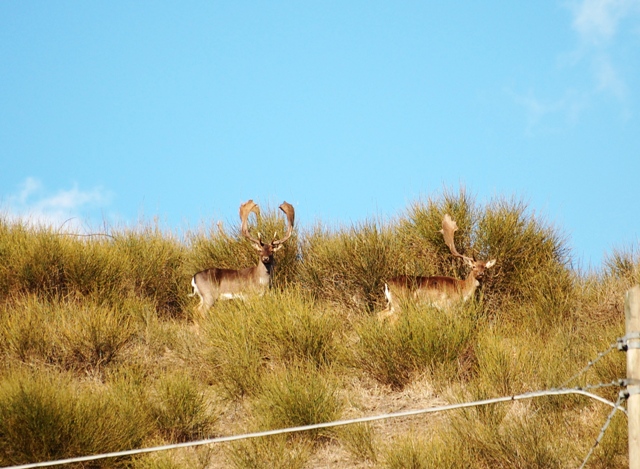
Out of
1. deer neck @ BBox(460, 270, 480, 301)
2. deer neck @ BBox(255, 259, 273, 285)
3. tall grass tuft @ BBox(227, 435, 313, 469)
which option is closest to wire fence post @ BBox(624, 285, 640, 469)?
tall grass tuft @ BBox(227, 435, 313, 469)

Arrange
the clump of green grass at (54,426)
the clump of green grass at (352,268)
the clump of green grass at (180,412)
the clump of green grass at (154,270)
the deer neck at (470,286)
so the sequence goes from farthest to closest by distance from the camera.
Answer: the clump of green grass at (154,270)
the clump of green grass at (352,268)
the deer neck at (470,286)
the clump of green grass at (180,412)
the clump of green grass at (54,426)

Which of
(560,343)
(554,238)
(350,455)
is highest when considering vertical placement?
(554,238)

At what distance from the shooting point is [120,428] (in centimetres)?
948

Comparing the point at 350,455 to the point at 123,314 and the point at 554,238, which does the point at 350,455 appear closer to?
the point at 123,314

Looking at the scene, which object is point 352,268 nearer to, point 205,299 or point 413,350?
point 205,299

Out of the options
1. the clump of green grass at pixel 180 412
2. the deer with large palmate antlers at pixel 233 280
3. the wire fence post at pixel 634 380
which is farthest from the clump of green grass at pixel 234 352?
the wire fence post at pixel 634 380

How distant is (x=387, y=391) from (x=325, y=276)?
4.26 m

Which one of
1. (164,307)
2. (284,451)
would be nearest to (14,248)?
(164,307)

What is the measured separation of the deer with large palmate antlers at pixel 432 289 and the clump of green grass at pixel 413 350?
1.00m

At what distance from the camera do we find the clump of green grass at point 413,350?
11.3 m

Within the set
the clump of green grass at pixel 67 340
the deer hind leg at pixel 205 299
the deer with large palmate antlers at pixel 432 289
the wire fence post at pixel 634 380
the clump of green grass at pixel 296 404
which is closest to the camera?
the wire fence post at pixel 634 380

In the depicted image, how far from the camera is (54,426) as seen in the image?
9188mm

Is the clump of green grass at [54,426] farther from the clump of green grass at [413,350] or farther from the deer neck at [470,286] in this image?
the deer neck at [470,286]

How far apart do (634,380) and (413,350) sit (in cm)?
559
